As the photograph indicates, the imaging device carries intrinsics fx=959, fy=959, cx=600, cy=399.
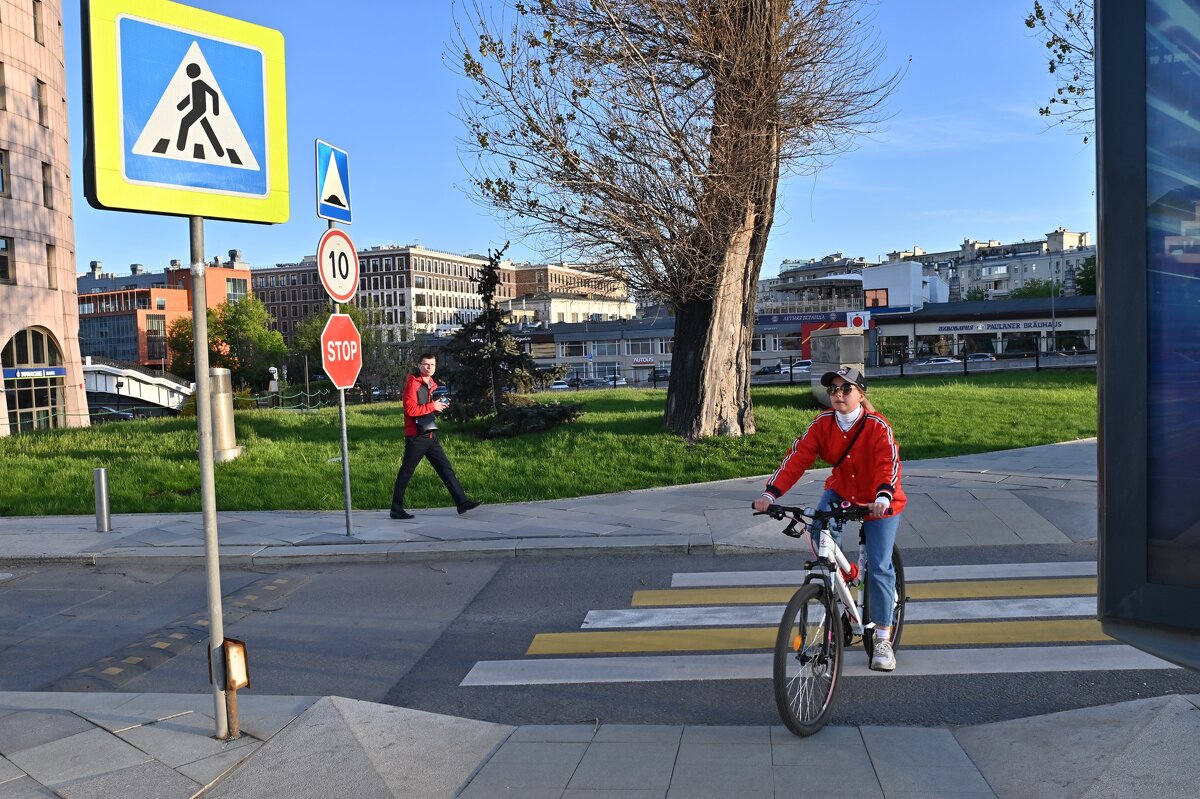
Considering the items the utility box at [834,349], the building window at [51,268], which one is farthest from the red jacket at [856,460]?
the building window at [51,268]

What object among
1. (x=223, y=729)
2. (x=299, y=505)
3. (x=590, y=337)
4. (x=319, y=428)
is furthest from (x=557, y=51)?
(x=590, y=337)

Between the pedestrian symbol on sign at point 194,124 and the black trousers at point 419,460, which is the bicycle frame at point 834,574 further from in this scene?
the black trousers at point 419,460

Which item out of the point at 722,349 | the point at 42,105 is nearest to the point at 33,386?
the point at 42,105

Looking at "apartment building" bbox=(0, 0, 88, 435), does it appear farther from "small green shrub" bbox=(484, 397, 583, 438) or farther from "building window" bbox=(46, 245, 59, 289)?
"small green shrub" bbox=(484, 397, 583, 438)

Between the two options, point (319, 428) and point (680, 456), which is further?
point (319, 428)

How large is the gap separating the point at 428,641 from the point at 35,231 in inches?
1530

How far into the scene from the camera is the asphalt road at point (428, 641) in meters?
5.16

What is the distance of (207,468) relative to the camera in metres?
4.45

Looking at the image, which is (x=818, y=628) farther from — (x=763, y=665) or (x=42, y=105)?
(x=42, y=105)

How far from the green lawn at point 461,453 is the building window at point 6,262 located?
777 inches

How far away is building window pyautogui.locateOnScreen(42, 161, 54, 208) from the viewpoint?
39.5 meters

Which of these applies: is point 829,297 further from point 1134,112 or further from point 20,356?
point 1134,112

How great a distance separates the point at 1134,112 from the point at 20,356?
1715 inches

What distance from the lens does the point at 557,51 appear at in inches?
569
